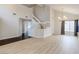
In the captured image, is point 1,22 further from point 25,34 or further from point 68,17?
point 68,17

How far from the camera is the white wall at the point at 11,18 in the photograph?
7676 mm

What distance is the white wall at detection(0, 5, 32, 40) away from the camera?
7676 mm

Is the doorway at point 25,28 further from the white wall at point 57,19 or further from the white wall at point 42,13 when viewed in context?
the white wall at point 57,19

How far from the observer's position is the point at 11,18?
27.2 feet

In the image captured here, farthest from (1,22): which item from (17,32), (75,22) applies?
(75,22)

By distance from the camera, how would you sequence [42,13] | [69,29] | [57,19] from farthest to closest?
[57,19], [42,13], [69,29]

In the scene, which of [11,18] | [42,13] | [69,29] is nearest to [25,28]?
[11,18]

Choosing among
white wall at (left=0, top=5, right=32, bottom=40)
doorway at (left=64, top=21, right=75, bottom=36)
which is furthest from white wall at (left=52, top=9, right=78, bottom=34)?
white wall at (left=0, top=5, right=32, bottom=40)

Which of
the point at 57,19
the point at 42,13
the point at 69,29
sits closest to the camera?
the point at 69,29

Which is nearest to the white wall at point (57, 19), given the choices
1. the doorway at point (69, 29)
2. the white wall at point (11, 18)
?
the doorway at point (69, 29)

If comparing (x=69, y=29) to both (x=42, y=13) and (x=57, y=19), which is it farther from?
(x=42, y=13)

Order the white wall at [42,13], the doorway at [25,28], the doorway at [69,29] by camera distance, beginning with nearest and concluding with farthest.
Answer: the doorway at [69,29]
the white wall at [42,13]
the doorway at [25,28]

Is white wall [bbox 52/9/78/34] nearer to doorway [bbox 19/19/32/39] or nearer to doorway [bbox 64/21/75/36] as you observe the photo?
doorway [bbox 64/21/75/36]
